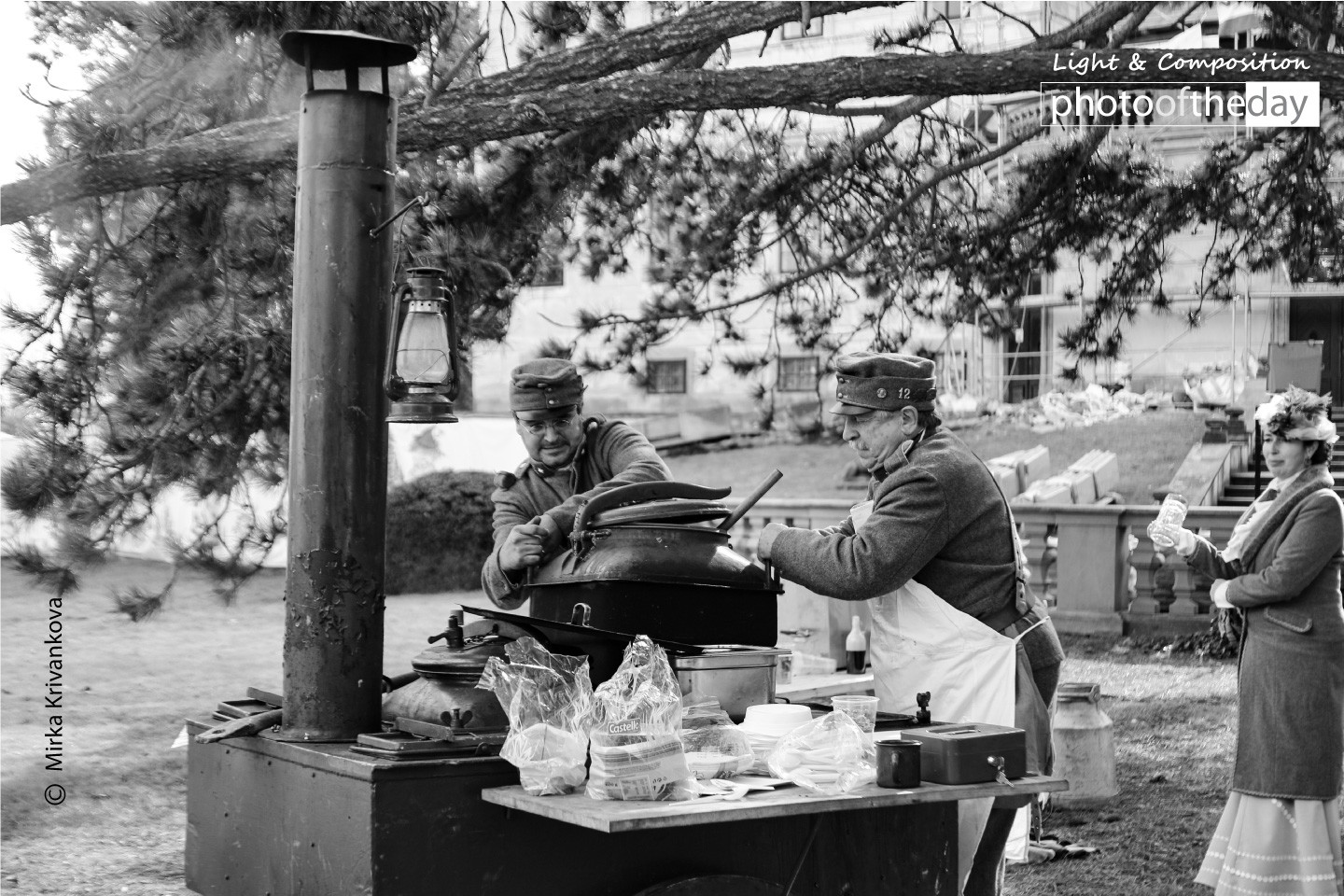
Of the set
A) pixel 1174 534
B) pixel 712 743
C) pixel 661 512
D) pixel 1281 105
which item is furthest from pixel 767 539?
pixel 1281 105

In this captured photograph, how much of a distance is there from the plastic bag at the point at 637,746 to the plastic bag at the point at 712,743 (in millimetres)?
91

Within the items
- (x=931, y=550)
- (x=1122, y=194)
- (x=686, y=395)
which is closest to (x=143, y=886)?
(x=931, y=550)

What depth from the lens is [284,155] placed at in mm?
5789

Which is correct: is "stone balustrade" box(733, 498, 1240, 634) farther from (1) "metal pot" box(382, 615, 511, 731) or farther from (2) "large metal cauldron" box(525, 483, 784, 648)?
(1) "metal pot" box(382, 615, 511, 731)

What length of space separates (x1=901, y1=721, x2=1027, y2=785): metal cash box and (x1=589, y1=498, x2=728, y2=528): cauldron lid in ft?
2.97

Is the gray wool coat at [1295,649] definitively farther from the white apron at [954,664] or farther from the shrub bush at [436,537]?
the shrub bush at [436,537]

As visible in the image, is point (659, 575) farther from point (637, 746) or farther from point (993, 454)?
point (993, 454)

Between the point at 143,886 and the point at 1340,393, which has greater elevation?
the point at 1340,393

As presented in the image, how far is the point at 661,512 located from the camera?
3.64 m

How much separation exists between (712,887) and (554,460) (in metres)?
1.79

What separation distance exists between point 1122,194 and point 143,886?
6.04 metres

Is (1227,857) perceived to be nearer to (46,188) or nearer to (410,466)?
(46,188)

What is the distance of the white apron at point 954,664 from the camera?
3703 mm

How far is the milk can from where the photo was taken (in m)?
6.38
